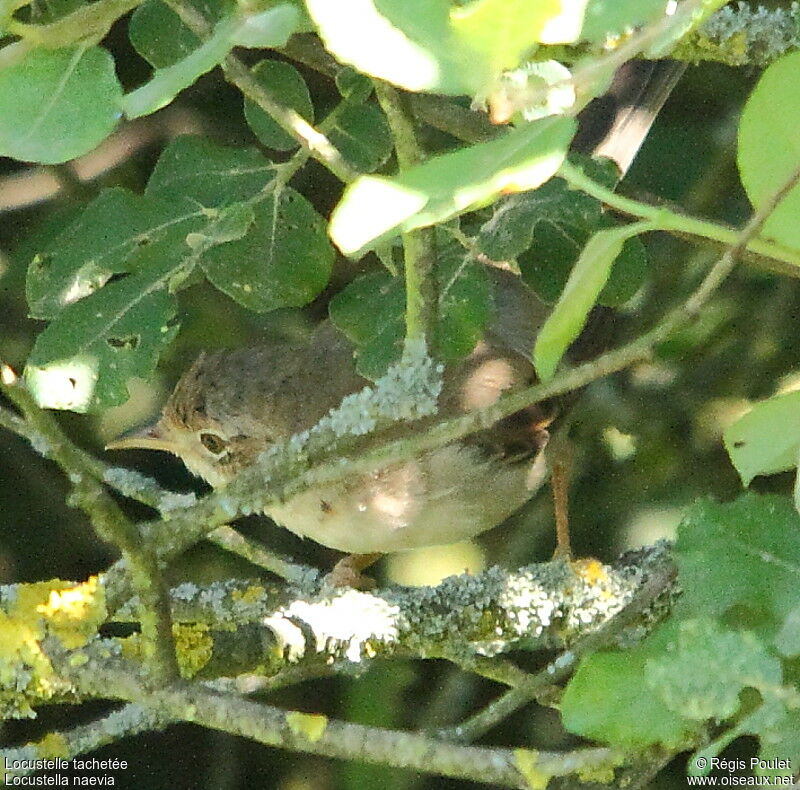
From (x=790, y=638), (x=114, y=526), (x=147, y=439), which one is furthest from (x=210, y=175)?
(x=147, y=439)

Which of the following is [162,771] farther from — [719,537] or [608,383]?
[719,537]

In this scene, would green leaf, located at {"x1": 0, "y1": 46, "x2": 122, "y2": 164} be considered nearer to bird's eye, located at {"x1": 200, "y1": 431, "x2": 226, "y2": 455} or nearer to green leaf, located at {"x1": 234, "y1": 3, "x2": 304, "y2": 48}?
green leaf, located at {"x1": 234, "y1": 3, "x2": 304, "y2": 48}

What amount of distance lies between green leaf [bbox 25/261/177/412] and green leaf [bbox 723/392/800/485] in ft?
2.71

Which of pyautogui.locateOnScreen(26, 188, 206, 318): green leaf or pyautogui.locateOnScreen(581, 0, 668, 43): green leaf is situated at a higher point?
pyautogui.locateOnScreen(581, 0, 668, 43): green leaf

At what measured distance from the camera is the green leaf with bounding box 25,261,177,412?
1627mm

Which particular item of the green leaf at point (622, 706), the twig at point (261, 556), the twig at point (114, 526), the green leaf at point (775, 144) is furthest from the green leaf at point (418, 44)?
the twig at point (261, 556)

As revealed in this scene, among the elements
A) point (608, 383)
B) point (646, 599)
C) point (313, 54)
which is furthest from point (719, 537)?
point (608, 383)

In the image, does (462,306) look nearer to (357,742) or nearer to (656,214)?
(357,742)

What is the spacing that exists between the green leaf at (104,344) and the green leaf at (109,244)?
0.04 metres

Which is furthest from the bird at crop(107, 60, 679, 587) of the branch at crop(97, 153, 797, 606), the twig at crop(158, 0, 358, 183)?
the twig at crop(158, 0, 358, 183)

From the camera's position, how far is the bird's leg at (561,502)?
117 inches

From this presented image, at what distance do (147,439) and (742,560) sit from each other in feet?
6.57

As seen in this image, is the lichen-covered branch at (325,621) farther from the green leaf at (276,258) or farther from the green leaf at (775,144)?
the green leaf at (775,144)

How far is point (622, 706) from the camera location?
1.26 meters
